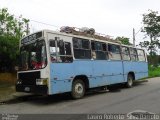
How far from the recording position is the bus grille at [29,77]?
1120 cm

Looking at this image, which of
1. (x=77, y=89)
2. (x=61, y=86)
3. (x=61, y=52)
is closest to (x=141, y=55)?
(x=77, y=89)

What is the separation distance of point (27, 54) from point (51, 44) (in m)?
1.60

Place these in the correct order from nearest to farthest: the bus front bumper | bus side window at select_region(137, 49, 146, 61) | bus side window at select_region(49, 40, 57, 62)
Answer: the bus front bumper → bus side window at select_region(49, 40, 57, 62) → bus side window at select_region(137, 49, 146, 61)

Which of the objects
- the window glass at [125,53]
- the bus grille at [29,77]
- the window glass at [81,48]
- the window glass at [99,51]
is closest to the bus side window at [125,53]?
the window glass at [125,53]

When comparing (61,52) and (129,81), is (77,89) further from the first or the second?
(129,81)

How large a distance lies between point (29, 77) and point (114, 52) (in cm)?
571

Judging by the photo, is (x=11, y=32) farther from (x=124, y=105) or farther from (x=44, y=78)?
(x=124, y=105)

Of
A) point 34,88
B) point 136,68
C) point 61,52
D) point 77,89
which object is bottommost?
point 77,89

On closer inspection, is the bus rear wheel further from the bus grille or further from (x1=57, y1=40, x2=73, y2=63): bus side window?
the bus grille

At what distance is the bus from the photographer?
11.0m

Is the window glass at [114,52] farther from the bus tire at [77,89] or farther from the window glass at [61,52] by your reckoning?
the window glass at [61,52]

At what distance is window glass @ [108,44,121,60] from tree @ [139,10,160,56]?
29251mm

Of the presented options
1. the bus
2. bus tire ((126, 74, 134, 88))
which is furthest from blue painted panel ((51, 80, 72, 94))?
bus tire ((126, 74, 134, 88))

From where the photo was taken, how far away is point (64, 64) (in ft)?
38.0
